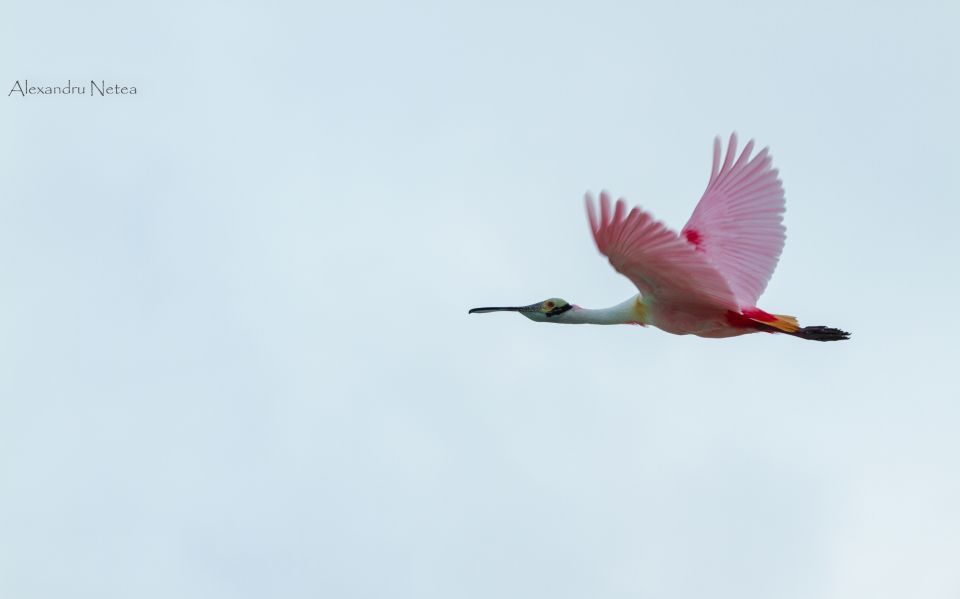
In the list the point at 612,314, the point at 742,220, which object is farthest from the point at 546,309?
the point at 742,220

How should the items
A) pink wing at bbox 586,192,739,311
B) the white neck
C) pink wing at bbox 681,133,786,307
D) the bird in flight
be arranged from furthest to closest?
pink wing at bbox 681,133,786,307 < the white neck < the bird in flight < pink wing at bbox 586,192,739,311

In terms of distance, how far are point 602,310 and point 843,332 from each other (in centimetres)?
184

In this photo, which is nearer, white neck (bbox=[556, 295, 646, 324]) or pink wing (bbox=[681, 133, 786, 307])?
white neck (bbox=[556, 295, 646, 324])

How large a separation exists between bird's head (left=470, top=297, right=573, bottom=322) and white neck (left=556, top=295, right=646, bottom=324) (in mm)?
42

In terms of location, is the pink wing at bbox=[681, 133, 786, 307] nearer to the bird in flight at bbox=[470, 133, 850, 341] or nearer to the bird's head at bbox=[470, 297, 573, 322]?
the bird in flight at bbox=[470, 133, 850, 341]

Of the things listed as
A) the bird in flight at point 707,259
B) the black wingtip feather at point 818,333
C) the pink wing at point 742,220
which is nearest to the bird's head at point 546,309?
the bird in flight at point 707,259

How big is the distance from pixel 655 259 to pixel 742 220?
93.4 inches

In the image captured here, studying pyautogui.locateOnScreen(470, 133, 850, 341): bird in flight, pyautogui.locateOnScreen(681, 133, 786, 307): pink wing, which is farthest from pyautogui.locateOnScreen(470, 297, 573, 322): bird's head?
pyautogui.locateOnScreen(681, 133, 786, 307): pink wing

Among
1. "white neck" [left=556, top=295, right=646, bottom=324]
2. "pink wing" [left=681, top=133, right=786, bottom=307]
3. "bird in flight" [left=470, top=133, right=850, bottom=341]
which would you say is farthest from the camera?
"pink wing" [left=681, top=133, right=786, bottom=307]

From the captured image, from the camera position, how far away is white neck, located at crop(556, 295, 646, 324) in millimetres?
13375

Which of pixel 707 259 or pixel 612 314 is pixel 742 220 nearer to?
pixel 707 259

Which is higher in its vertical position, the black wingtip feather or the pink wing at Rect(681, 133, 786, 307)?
the pink wing at Rect(681, 133, 786, 307)

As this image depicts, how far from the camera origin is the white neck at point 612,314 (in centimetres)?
1338

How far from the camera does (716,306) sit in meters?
13.0
